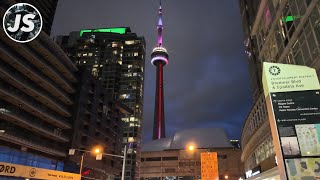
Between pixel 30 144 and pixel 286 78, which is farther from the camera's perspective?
pixel 30 144

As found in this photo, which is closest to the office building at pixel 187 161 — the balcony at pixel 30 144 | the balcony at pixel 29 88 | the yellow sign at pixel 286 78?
the balcony at pixel 29 88

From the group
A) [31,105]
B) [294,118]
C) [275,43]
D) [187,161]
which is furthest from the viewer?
[187,161]

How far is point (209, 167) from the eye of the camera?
100ft

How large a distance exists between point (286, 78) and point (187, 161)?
Answer: 395ft

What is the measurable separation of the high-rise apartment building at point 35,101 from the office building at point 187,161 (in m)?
63.4

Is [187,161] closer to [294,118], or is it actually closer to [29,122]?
[29,122]

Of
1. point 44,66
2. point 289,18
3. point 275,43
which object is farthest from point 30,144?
point 289,18

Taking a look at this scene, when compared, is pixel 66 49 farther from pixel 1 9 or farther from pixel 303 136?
pixel 303 136

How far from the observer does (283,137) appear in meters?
11.1

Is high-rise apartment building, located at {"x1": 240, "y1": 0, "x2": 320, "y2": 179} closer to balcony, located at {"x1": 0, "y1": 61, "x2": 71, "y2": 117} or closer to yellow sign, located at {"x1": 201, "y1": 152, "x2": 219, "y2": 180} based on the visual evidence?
yellow sign, located at {"x1": 201, "y1": 152, "x2": 219, "y2": 180}

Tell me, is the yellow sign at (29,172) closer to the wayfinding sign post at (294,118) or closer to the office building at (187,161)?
the wayfinding sign post at (294,118)

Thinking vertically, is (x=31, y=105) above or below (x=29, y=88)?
below

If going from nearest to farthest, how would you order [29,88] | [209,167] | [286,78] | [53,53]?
1. [286,78]
2. [209,167]
3. [29,88]
4. [53,53]

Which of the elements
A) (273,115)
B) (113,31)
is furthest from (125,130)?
(273,115)
